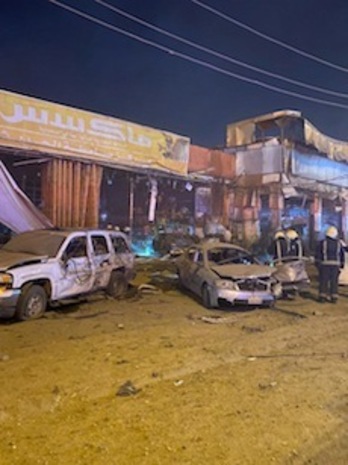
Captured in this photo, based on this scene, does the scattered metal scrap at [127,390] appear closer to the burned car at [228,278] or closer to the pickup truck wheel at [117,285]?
the burned car at [228,278]

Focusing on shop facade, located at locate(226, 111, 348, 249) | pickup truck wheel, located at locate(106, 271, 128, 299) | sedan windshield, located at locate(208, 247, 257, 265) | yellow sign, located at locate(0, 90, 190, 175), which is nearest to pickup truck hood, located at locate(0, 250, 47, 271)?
pickup truck wheel, located at locate(106, 271, 128, 299)

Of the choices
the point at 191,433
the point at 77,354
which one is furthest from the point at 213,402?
the point at 77,354

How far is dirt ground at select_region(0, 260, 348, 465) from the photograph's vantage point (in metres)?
3.79

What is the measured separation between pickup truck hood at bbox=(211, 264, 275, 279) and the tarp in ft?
20.0

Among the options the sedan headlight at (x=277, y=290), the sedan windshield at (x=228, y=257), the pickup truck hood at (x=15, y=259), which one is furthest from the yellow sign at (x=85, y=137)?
the sedan headlight at (x=277, y=290)

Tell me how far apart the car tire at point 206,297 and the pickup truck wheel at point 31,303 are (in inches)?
143

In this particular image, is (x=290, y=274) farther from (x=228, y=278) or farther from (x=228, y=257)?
(x=228, y=278)

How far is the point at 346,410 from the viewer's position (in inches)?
187

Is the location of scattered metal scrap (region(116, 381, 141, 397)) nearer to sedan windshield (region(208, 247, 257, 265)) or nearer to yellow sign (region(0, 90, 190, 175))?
sedan windshield (region(208, 247, 257, 265))

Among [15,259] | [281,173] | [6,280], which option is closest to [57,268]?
[15,259]

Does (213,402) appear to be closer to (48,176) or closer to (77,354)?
(77,354)

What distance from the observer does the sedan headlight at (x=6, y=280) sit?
26.3 feet

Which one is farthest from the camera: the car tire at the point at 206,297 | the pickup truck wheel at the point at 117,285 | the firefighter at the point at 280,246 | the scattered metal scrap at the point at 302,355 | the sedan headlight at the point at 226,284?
the firefighter at the point at 280,246

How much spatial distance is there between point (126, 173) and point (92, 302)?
8.34 m
